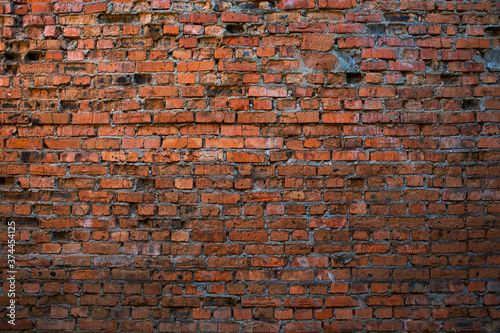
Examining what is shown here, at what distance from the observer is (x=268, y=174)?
Result: 7.06 feet

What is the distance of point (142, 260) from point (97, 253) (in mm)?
327

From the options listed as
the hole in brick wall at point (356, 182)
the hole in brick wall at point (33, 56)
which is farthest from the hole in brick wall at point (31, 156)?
the hole in brick wall at point (356, 182)

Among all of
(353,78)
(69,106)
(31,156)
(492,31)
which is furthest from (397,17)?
(31,156)

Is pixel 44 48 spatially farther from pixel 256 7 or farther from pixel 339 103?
pixel 339 103

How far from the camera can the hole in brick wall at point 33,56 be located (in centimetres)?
221

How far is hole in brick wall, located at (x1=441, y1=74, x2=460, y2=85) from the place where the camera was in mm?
2162

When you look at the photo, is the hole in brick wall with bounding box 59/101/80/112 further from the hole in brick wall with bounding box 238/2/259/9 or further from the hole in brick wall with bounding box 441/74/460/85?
the hole in brick wall with bounding box 441/74/460/85

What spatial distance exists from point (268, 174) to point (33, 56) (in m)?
1.92

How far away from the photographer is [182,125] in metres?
2.16

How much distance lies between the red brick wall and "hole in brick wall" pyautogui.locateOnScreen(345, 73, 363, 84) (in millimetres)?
13

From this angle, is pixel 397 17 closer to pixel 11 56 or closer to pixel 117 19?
pixel 117 19

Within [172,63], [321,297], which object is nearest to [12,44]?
[172,63]

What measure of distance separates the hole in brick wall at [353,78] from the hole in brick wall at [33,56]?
87.0 inches

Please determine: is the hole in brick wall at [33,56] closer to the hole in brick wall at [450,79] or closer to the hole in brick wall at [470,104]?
the hole in brick wall at [450,79]
